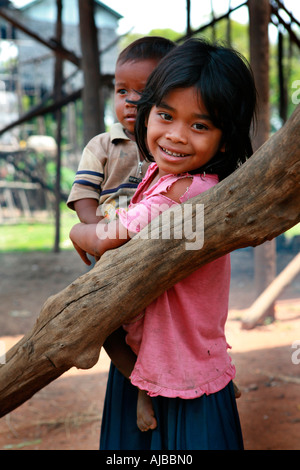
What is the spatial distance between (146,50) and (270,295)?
11.6 feet

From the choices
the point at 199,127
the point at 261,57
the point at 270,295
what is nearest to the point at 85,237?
the point at 199,127

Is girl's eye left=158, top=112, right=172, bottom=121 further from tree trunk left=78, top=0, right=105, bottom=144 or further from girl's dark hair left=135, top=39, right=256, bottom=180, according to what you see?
tree trunk left=78, top=0, right=105, bottom=144

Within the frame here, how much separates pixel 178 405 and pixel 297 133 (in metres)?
0.79

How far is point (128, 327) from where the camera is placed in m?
1.43

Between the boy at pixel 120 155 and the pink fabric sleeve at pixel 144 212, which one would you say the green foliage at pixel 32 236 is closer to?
the boy at pixel 120 155

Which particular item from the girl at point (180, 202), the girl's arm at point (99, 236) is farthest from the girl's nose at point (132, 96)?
the girl's arm at point (99, 236)

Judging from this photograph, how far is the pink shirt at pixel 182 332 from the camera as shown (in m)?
1.34

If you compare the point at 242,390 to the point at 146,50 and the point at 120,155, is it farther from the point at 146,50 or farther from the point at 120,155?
the point at 146,50

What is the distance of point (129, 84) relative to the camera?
1.58m

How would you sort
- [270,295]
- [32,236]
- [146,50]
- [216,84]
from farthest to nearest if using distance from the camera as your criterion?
[32,236] → [270,295] → [146,50] → [216,84]

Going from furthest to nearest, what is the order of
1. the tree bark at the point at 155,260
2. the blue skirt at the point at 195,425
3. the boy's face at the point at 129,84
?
the boy's face at the point at 129,84, the blue skirt at the point at 195,425, the tree bark at the point at 155,260

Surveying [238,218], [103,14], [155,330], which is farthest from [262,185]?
[103,14]

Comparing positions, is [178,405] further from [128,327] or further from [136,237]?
[136,237]

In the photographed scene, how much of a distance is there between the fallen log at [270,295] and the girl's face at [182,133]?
3.54 m
